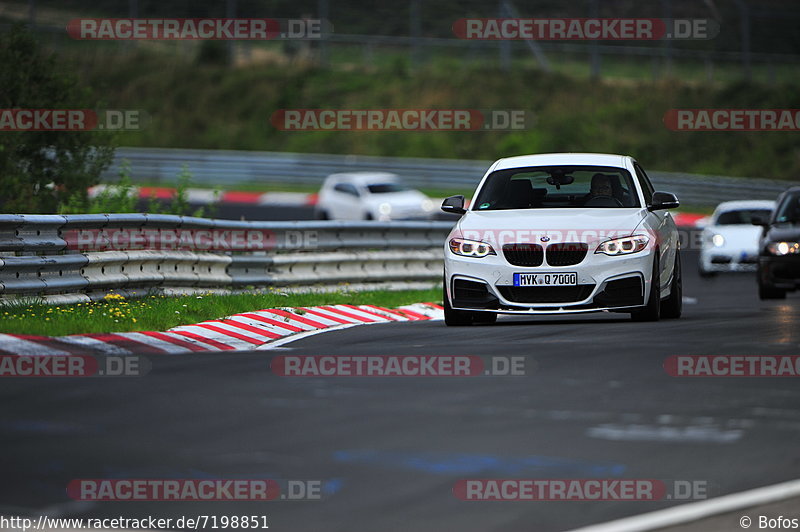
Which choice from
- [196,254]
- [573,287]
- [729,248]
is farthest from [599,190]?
[729,248]

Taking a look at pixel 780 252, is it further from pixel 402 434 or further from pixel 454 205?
pixel 402 434

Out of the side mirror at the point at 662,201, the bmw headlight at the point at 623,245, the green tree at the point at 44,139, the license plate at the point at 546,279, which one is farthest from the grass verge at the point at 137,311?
the green tree at the point at 44,139

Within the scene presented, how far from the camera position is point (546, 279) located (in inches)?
501

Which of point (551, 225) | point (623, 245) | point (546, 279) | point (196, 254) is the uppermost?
point (551, 225)

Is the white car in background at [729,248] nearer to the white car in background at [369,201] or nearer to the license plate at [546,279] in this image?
the license plate at [546,279]

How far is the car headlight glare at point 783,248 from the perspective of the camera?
1758 centimetres

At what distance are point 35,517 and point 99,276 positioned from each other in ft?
26.0

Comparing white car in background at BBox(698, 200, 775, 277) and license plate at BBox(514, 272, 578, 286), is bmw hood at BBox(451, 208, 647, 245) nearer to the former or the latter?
license plate at BBox(514, 272, 578, 286)

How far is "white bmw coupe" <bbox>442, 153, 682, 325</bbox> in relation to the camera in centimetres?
1275

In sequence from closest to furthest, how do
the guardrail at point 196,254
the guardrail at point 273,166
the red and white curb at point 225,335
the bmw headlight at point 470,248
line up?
the red and white curb at point 225,335 < the bmw headlight at point 470,248 < the guardrail at point 196,254 < the guardrail at point 273,166

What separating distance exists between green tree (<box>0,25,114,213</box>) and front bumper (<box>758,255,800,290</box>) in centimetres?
881

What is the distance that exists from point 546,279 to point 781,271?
20.0 ft

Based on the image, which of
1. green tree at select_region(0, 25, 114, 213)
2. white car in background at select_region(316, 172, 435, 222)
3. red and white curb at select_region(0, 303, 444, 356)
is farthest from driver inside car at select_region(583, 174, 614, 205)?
white car in background at select_region(316, 172, 435, 222)

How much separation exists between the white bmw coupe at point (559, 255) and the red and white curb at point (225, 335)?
1495mm
